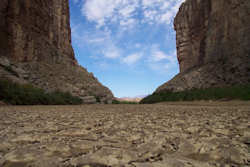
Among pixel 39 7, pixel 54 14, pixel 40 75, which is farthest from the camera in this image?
pixel 54 14

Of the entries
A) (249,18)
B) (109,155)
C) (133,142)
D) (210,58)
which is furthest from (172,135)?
(210,58)

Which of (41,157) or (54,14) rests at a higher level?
(54,14)

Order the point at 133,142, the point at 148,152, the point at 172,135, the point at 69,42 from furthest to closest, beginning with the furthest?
the point at 69,42, the point at 172,135, the point at 133,142, the point at 148,152

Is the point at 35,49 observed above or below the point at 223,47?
above

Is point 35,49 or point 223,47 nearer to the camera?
point 35,49

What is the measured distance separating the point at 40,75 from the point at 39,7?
290 inches

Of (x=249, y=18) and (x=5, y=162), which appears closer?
(x=5, y=162)

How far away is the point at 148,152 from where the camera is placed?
99 centimetres

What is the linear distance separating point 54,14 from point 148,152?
21921mm

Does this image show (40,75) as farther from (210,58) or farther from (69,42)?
(210,58)

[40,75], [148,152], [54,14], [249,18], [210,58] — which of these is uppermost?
[54,14]

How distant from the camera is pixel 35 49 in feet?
48.0

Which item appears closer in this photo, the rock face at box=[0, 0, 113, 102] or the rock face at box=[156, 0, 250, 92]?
the rock face at box=[0, 0, 113, 102]

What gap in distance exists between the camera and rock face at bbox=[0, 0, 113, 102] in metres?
12.4
